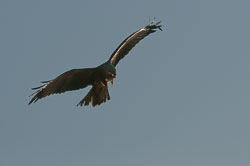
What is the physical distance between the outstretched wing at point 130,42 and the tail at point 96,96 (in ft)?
3.72

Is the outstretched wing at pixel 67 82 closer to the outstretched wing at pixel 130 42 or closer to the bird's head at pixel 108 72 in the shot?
the bird's head at pixel 108 72

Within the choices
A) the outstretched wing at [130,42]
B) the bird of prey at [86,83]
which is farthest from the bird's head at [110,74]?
the outstretched wing at [130,42]

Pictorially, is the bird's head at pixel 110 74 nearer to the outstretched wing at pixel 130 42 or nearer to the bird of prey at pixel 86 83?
the bird of prey at pixel 86 83

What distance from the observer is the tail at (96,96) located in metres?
14.7

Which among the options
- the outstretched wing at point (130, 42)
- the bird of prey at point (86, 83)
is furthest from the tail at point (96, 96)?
the outstretched wing at point (130, 42)

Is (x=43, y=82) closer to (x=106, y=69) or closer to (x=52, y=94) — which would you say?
(x=52, y=94)

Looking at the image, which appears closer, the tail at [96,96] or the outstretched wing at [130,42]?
the tail at [96,96]

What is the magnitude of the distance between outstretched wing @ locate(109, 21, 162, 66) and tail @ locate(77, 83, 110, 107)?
3.72 ft

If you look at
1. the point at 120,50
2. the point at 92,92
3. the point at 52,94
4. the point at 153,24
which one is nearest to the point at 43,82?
the point at 52,94

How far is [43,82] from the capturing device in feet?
46.3

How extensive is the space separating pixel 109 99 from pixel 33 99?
162 cm

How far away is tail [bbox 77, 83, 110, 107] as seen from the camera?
14.7 meters

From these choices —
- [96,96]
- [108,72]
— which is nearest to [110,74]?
[108,72]

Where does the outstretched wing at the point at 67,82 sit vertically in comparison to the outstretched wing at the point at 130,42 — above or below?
below
